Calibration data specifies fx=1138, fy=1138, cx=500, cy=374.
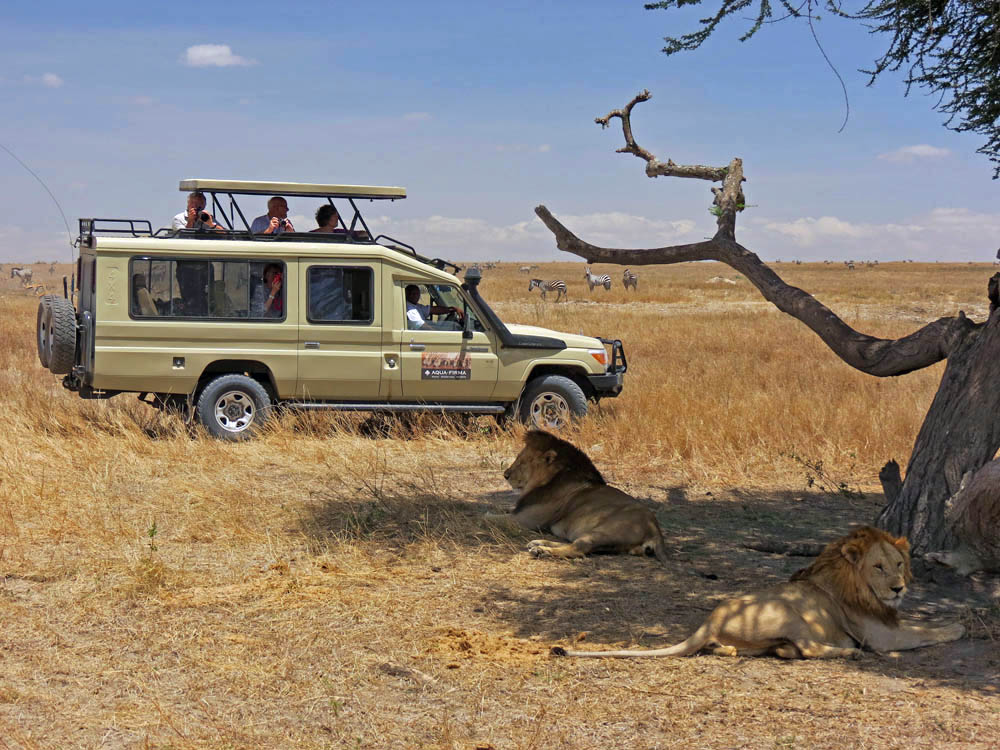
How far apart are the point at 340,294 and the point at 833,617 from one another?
7320mm

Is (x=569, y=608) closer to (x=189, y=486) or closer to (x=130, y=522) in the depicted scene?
(x=130, y=522)

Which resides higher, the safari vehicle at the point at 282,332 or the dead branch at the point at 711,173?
the dead branch at the point at 711,173

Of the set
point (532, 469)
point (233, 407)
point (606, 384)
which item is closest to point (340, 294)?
point (233, 407)

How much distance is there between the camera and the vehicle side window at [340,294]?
1156 cm

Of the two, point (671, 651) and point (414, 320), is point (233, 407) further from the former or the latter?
point (671, 651)

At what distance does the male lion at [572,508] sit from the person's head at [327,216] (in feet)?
16.0

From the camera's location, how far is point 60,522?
303 inches

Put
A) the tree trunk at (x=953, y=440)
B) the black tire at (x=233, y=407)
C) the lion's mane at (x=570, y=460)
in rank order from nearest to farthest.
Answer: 1. the tree trunk at (x=953, y=440)
2. the lion's mane at (x=570, y=460)
3. the black tire at (x=233, y=407)

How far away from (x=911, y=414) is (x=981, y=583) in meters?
5.24

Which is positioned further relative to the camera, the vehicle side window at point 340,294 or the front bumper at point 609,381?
the front bumper at point 609,381

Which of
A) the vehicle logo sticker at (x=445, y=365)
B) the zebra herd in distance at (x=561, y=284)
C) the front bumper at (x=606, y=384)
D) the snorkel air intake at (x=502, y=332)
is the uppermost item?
the zebra herd in distance at (x=561, y=284)

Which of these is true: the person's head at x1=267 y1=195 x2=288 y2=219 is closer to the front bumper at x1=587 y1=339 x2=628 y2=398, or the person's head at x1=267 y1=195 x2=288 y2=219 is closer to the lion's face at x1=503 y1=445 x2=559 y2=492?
the front bumper at x1=587 y1=339 x2=628 y2=398

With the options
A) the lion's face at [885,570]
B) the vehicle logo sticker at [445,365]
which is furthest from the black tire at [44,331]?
the lion's face at [885,570]

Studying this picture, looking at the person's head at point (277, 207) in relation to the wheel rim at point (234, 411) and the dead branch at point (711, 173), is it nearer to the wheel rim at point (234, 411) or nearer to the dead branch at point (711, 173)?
the wheel rim at point (234, 411)
